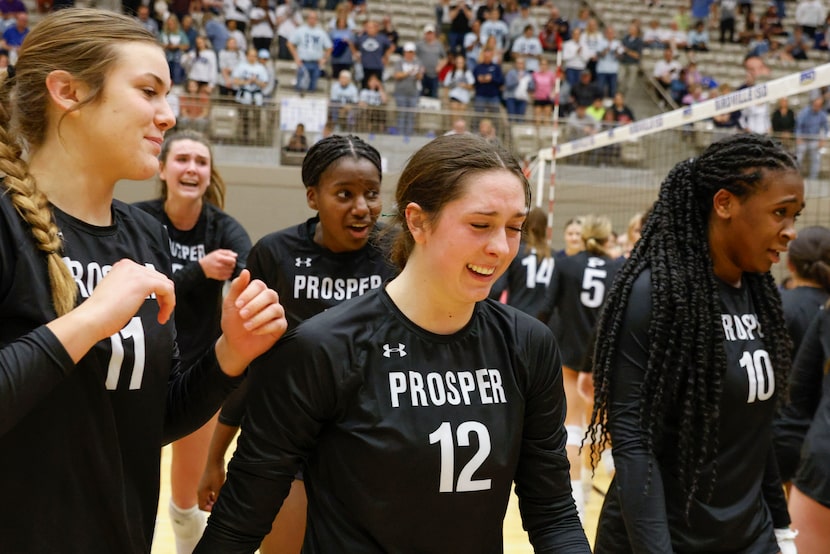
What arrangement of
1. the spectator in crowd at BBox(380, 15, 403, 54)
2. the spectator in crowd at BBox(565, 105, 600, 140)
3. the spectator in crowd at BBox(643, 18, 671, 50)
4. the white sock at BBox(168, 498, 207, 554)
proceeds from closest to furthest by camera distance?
the white sock at BBox(168, 498, 207, 554)
the spectator in crowd at BBox(565, 105, 600, 140)
the spectator in crowd at BBox(380, 15, 403, 54)
the spectator in crowd at BBox(643, 18, 671, 50)

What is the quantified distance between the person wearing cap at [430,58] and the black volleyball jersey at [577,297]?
27.5 feet

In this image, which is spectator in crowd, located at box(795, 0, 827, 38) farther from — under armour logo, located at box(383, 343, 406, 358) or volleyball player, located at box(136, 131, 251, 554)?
under armour logo, located at box(383, 343, 406, 358)

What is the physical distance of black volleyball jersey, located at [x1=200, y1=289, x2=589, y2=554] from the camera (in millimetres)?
1916

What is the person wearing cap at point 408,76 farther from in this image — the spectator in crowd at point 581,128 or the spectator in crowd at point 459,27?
the spectator in crowd at point 581,128

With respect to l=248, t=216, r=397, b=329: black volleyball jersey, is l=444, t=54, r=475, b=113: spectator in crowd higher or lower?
higher

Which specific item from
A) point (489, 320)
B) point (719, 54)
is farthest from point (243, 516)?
point (719, 54)

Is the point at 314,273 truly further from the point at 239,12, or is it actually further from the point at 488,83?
the point at 239,12

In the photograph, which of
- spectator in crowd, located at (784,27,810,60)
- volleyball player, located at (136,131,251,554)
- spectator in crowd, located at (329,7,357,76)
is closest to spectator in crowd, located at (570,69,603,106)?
spectator in crowd, located at (329,7,357,76)

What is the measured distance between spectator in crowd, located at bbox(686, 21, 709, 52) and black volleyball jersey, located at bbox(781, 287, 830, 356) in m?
14.9

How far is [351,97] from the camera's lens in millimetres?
13781

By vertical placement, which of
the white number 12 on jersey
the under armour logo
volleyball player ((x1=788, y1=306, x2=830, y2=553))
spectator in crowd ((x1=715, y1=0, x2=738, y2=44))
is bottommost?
volleyball player ((x1=788, y1=306, x2=830, y2=553))

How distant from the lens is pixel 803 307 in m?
4.55

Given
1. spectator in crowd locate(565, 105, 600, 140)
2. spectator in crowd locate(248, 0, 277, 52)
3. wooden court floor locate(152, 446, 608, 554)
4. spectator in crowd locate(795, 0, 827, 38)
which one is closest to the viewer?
wooden court floor locate(152, 446, 608, 554)

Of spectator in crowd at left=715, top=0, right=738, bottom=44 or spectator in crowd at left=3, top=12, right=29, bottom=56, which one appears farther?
spectator in crowd at left=715, top=0, right=738, bottom=44
